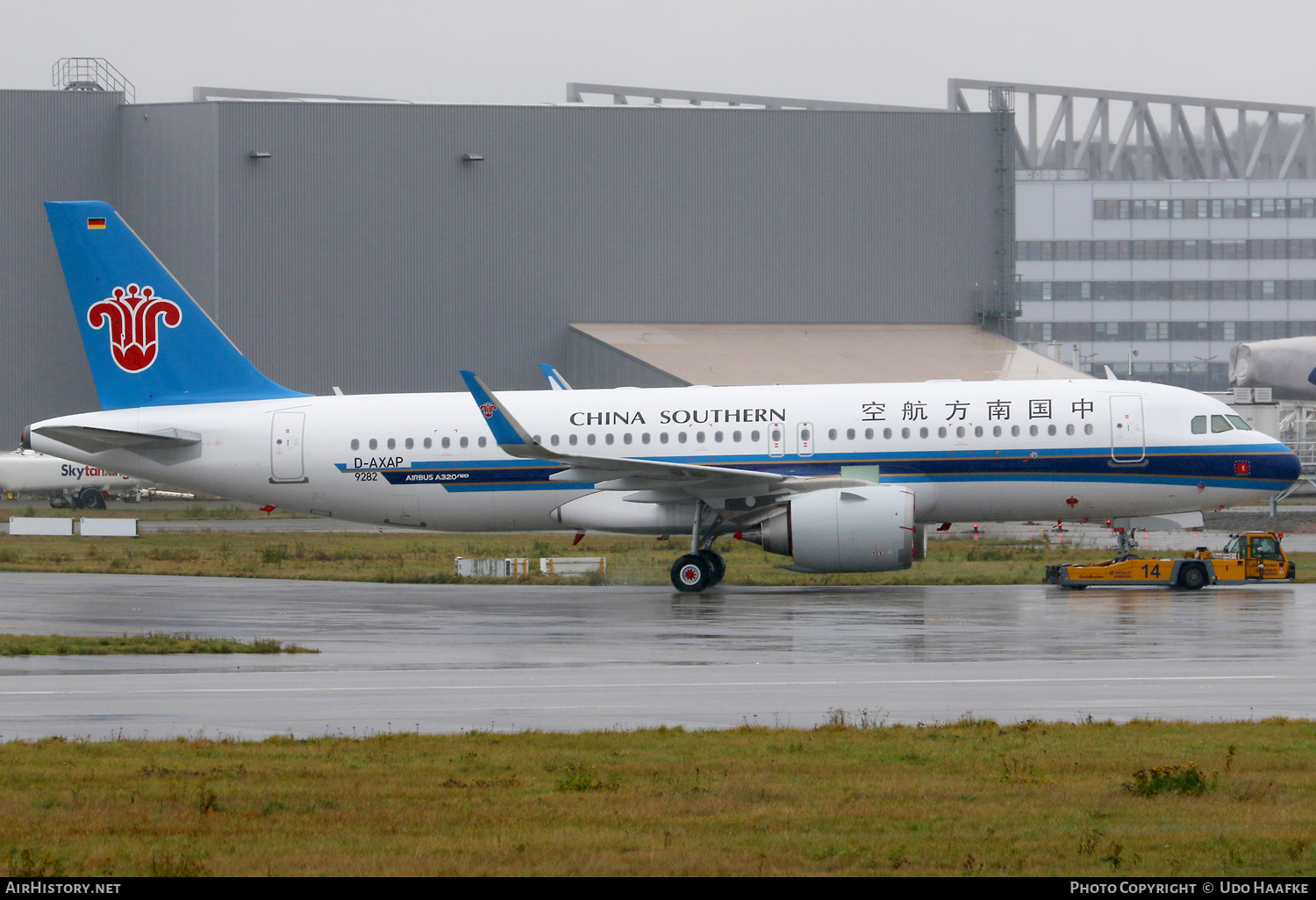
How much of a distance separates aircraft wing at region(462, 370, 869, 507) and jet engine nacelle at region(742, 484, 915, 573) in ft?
3.34

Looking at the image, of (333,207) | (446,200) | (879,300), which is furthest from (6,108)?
(879,300)

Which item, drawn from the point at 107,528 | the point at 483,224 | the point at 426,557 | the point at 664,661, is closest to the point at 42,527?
the point at 107,528

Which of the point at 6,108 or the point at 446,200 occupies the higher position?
the point at 6,108

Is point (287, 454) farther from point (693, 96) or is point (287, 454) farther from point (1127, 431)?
point (693, 96)

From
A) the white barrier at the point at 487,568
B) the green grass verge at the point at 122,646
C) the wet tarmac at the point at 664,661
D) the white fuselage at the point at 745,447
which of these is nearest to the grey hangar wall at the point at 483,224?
the white barrier at the point at 487,568

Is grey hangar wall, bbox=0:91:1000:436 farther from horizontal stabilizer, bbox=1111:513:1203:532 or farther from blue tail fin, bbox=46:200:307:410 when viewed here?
horizontal stabilizer, bbox=1111:513:1203:532

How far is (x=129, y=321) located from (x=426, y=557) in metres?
11.4

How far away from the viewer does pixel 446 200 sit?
62.0 metres

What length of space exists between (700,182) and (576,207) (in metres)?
5.48

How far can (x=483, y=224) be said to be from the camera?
62.2 meters

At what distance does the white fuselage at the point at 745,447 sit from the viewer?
27641 millimetres

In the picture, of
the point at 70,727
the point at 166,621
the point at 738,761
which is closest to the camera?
the point at 738,761

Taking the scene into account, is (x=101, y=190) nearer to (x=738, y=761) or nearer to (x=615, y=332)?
(x=615, y=332)
